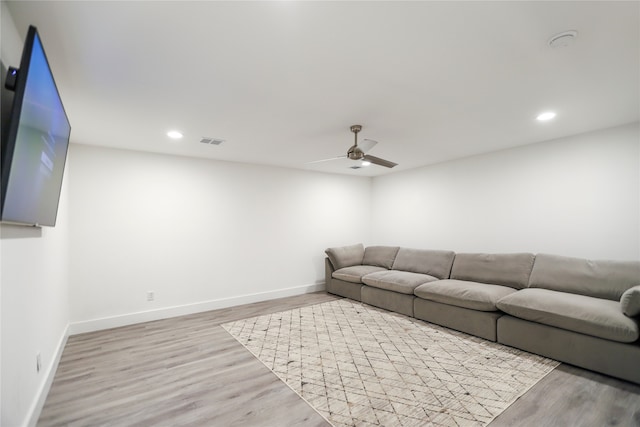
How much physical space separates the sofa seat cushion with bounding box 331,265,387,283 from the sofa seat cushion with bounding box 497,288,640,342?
2.22 meters

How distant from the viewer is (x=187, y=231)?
4.40m

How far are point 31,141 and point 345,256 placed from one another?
4848mm

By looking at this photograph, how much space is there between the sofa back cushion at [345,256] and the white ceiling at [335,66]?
273cm

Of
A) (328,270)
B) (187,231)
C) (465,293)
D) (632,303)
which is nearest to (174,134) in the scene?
(187,231)

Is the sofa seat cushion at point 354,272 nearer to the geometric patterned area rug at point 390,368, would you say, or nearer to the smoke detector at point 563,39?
the geometric patterned area rug at point 390,368

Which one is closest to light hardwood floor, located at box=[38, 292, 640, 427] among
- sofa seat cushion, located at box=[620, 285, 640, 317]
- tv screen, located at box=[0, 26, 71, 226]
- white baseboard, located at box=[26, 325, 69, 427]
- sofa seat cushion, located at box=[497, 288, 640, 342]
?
white baseboard, located at box=[26, 325, 69, 427]

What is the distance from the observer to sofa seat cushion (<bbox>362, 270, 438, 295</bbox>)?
13.6 ft

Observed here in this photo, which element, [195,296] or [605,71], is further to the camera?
[195,296]

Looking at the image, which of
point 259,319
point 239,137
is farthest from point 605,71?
point 259,319

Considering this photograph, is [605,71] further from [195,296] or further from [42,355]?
[195,296]

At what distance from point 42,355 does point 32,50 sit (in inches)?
87.4

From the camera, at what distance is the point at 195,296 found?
14.5 ft

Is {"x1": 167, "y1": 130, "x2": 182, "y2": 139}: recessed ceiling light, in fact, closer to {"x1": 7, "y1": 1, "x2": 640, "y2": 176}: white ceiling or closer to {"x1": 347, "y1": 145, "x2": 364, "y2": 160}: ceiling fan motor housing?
{"x1": 7, "y1": 1, "x2": 640, "y2": 176}: white ceiling

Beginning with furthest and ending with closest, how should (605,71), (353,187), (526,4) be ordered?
(353,187)
(605,71)
(526,4)
